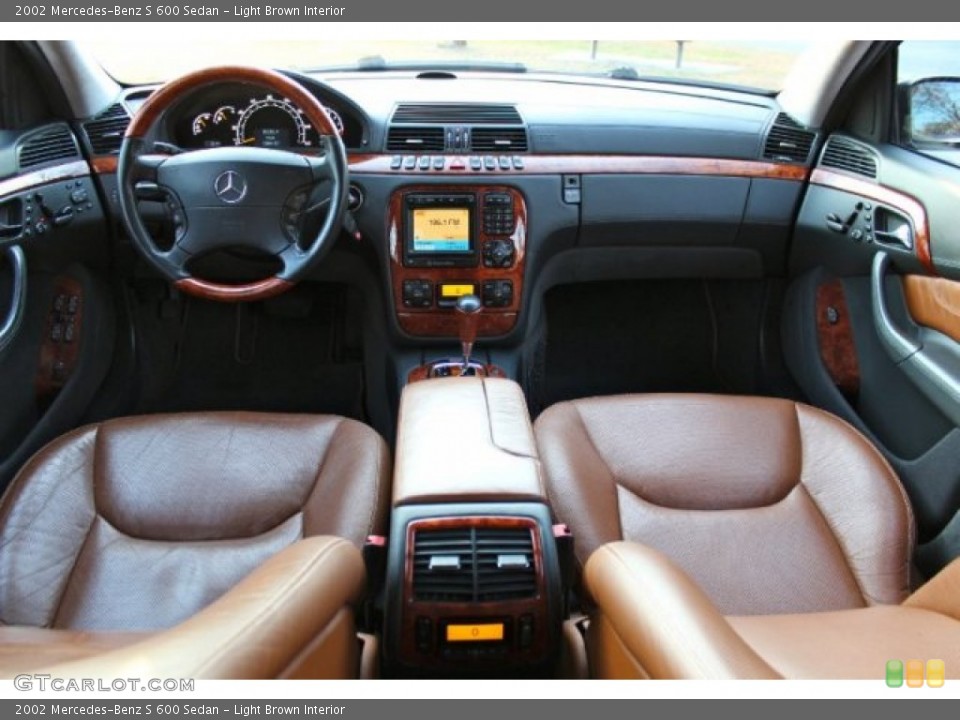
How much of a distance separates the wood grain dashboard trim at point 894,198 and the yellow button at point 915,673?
1090mm

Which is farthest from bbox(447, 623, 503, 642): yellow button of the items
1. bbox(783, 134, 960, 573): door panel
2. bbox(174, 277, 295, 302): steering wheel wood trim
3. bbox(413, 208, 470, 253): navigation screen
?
bbox(413, 208, 470, 253): navigation screen

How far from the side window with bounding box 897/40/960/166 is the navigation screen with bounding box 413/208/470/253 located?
3.70 feet

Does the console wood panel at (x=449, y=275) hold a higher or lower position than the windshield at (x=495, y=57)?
lower

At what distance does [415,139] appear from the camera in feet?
7.61

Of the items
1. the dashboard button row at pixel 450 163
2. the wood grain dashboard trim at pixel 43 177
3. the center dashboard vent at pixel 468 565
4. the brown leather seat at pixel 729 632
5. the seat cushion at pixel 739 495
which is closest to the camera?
the brown leather seat at pixel 729 632

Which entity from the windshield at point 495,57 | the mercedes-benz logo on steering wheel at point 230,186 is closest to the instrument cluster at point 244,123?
the windshield at point 495,57

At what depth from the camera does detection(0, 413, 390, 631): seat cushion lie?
1.63m

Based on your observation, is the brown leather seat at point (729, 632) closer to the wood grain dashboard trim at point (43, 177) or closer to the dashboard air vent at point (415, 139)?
the dashboard air vent at point (415, 139)

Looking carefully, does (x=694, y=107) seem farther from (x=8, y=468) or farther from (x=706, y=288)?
(x=8, y=468)

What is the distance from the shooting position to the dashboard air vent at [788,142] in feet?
7.93

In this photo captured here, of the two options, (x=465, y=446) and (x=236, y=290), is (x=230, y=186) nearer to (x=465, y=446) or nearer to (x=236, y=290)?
(x=236, y=290)

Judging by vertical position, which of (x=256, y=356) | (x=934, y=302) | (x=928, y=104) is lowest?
(x=256, y=356)

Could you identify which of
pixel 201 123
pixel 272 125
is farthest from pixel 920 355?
pixel 201 123

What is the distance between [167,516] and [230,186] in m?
0.74
